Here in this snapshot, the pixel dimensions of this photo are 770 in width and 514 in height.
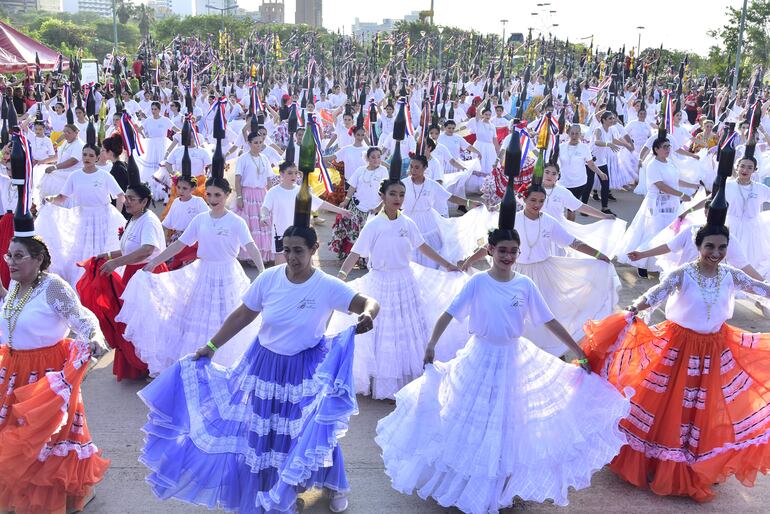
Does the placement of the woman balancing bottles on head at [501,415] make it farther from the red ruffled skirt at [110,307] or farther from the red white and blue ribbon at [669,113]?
the red white and blue ribbon at [669,113]

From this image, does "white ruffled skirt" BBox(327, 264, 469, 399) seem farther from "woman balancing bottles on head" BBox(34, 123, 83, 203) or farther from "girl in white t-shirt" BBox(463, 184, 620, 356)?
"woman balancing bottles on head" BBox(34, 123, 83, 203)

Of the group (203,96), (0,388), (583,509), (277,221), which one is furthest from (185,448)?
(203,96)

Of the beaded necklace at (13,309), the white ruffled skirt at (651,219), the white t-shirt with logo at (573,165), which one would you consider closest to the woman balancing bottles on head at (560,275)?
the white ruffled skirt at (651,219)

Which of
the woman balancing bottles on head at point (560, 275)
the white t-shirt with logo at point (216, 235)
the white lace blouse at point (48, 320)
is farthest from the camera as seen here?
the woman balancing bottles on head at point (560, 275)

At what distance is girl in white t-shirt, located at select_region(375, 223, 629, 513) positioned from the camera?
4.56m

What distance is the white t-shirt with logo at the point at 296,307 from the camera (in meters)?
4.47

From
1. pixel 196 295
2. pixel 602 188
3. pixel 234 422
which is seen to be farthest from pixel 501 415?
pixel 602 188

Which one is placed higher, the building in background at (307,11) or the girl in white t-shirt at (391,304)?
the building in background at (307,11)

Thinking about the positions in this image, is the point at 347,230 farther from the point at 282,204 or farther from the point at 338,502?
the point at 338,502

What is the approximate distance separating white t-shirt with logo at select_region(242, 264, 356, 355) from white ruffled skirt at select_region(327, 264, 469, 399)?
201 cm

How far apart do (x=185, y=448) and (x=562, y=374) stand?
2319 millimetres

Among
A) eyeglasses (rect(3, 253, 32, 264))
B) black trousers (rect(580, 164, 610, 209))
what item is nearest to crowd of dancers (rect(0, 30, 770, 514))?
eyeglasses (rect(3, 253, 32, 264))

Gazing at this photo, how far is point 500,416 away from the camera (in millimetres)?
4609

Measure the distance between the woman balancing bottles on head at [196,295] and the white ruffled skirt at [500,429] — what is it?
97.7 inches
